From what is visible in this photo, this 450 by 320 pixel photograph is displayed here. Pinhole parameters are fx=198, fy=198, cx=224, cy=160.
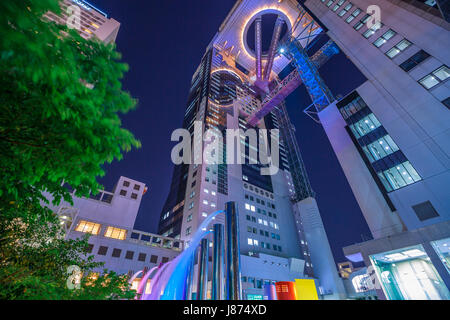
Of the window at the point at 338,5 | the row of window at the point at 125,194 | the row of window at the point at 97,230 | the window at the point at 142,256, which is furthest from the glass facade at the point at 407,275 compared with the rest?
the row of window at the point at 125,194

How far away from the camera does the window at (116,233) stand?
4003 centimetres

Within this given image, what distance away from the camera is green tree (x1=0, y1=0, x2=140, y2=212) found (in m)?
3.10

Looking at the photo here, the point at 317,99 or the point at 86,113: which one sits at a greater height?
the point at 317,99

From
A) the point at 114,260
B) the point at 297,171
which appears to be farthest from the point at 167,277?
the point at 297,171

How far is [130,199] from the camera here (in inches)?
1941

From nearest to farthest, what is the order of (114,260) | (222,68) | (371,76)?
(371,76), (114,260), (222,68)

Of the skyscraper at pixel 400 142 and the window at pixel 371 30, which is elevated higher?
the window at pixel 371 30

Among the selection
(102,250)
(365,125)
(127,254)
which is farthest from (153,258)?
(365,125)

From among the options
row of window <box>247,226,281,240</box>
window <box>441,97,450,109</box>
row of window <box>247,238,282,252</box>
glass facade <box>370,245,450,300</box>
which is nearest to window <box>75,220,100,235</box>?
row of window <box>247,238,282,252</box>

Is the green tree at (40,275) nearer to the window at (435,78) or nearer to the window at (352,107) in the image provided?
the window at (435,78)

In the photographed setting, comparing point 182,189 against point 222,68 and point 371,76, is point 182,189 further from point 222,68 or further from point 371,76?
point 222,68

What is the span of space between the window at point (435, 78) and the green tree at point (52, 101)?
3480 cm
